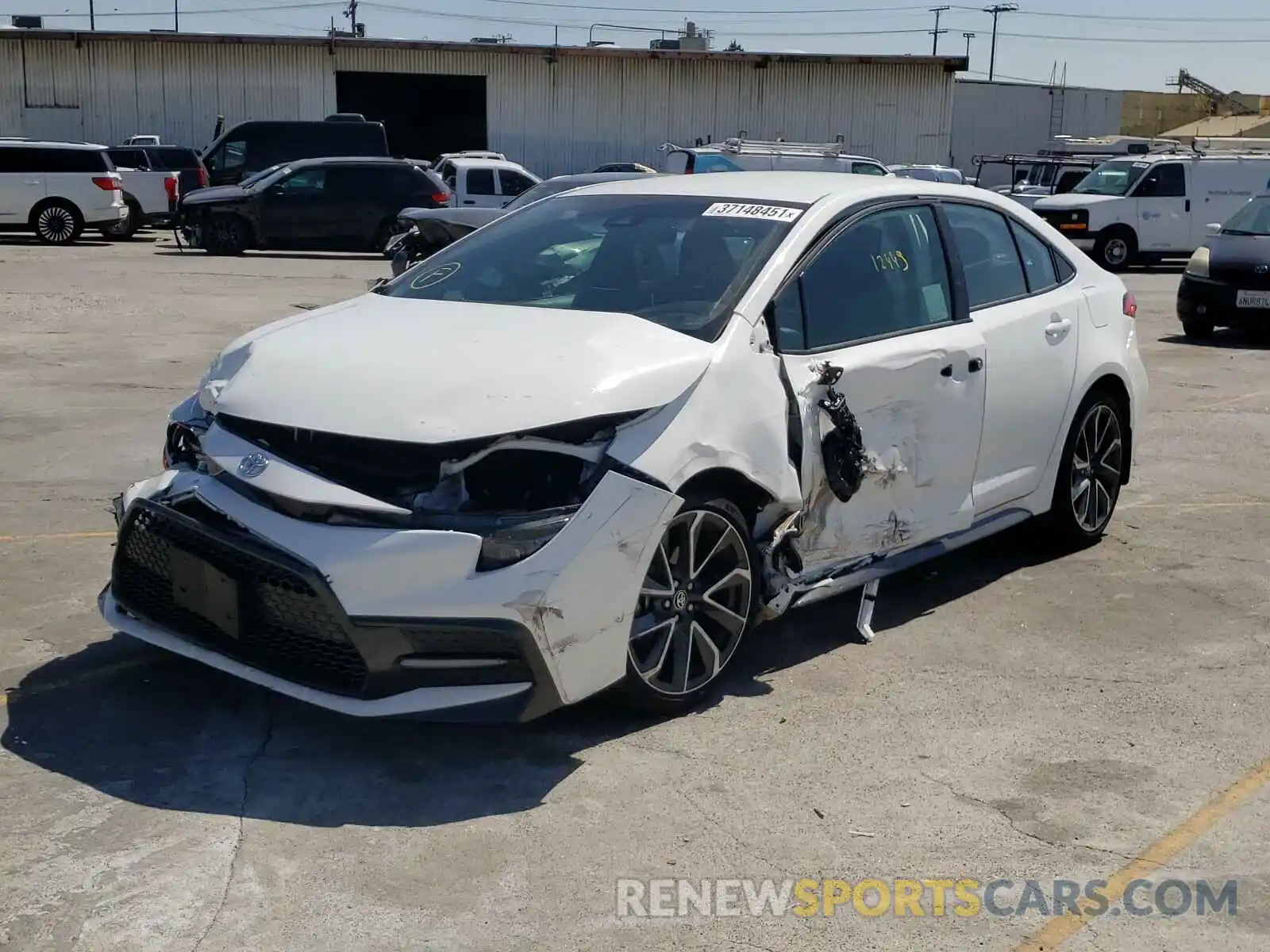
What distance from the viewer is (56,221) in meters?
25.4

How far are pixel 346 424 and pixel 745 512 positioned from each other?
4.59 ft

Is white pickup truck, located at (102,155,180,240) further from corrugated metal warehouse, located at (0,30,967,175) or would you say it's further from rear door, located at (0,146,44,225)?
corrugated metal warehouse, located at (0,30,967,175)

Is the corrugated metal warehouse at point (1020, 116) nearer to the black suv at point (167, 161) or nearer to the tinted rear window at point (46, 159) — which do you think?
the black suv at point (167, 161)

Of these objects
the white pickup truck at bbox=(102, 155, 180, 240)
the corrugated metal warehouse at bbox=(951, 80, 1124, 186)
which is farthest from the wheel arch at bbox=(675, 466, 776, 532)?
the corrugated metal warehouse at bbox=(951, 80, 1124, 186)

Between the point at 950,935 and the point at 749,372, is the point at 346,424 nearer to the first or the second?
the point at 749,372

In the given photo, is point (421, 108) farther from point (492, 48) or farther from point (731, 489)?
point (731, 489)

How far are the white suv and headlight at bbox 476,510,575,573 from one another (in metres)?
23.6

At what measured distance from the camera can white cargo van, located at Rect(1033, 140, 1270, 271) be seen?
25.5 m

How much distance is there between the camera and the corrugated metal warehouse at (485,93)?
3997 cm

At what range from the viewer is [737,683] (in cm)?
506

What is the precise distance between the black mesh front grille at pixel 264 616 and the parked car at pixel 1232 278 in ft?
42.8

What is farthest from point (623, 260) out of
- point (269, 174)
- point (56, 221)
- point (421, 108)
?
point (421, 108)

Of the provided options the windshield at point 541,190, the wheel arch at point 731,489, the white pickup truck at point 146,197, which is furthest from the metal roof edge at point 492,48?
the wheel arch at point 731,489

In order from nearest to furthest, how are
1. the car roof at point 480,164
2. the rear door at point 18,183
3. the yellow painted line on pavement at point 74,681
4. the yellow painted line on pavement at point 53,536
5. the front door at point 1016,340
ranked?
1. the yellow painted line on pavement at point 74,681
2. the front door at point 1016,340
3. the yellow painted line on pavement at point 53,536
4. the rear door at point 18,183
5. the car roof at point 480,164
